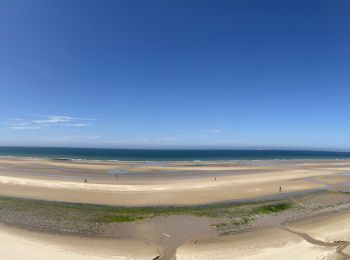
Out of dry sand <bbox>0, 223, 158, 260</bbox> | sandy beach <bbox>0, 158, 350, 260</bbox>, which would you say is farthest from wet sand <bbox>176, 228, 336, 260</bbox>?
dry sand <bbox>0, 223, 158, 260</bbox>

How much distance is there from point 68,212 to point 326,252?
17625mm

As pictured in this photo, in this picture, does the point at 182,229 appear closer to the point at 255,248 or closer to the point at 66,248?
the point at 255,248

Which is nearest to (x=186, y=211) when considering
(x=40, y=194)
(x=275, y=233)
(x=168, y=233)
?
(x=168, y=233)

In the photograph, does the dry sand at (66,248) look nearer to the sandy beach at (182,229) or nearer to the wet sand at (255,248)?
the sandy beach at (182,229)

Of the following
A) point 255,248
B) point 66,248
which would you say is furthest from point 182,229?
point 66,248

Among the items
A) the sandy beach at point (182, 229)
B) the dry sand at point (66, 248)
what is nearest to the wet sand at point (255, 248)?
the sandy beach at point (182, 229)

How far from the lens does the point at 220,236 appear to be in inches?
661

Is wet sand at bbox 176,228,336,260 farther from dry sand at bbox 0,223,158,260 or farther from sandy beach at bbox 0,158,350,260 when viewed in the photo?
dry sand at bbox 0,223,158,260

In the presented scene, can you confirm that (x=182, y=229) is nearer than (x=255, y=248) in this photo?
No

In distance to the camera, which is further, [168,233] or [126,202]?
[126,202]

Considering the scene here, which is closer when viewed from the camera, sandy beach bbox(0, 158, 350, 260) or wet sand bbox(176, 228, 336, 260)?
wet sand bbox(176, 228, 336, 260)

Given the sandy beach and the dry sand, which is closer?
the dry sand

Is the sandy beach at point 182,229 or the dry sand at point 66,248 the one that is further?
the sandy beach at point 182,229

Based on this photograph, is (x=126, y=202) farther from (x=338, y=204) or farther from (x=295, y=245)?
(x=338, y=204)
